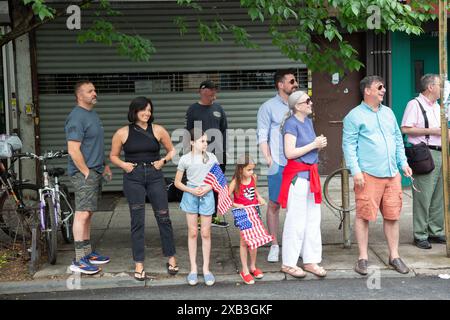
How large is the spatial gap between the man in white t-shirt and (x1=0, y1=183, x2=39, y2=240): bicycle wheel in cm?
430

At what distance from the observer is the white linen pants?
6.12m

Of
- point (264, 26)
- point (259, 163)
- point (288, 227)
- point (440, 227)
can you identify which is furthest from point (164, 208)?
point (264, 26)

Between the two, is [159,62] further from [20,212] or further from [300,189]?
[300,189]

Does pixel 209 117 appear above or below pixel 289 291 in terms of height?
above

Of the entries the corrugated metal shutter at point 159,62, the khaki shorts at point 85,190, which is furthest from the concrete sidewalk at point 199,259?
the corrugated metal shutter at point 159,62

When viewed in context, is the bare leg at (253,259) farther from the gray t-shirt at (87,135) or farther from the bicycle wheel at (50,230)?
the bicycle wheel at (50,230)

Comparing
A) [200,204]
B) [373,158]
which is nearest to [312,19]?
[373,158]

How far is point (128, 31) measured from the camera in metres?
10.7

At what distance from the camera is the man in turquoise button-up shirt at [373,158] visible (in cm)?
617

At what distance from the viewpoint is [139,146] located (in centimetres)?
619

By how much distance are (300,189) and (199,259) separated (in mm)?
1498

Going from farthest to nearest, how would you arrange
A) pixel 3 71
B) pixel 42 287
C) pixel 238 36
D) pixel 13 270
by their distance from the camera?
pixel 3 71 < pixel 238 36 < pixel 13 270 < pixel 42 287

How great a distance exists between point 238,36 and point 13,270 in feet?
11.9

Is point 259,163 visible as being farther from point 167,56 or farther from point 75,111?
point 75,111
